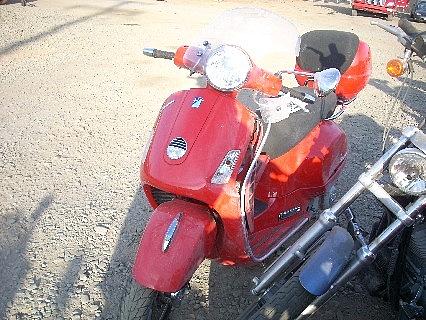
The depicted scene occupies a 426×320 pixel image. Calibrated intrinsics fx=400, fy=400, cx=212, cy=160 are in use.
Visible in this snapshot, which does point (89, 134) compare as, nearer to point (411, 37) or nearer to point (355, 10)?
point (411, 37)

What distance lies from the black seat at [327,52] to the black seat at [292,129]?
0.44 meters

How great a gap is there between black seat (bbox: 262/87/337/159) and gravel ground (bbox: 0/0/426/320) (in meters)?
0.92

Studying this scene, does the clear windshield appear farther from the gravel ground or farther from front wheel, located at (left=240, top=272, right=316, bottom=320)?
the gravel ground

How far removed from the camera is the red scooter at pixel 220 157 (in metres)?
1.82

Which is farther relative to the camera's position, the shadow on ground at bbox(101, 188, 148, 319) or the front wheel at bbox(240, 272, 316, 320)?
the shadow on ground at bbox(101, 188, 148, 319)

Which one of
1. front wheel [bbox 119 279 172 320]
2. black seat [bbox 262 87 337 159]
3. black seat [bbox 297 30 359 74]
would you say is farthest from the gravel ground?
black seat [bbox 297 30 359 74]

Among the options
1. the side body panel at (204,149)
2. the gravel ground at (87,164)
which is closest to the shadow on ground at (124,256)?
the gravel ground at (87,164)

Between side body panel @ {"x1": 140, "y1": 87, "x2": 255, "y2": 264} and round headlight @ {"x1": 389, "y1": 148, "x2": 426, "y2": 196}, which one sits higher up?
round headlight @ {"x1": 389, "y1": 148, "x2": 426, "y2": 196}

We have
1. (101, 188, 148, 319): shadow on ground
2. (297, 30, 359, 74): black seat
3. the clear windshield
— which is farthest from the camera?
(297, 30, 359, 74): black seat

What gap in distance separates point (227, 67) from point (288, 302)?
1091 millimetres

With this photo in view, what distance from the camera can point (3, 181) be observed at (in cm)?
360

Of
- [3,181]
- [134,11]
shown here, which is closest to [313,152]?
[3,181]

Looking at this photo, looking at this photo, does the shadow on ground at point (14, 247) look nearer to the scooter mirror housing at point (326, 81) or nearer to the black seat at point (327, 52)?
the scooter mirror housing at point (326, 81)

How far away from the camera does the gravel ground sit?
2.58 metres
